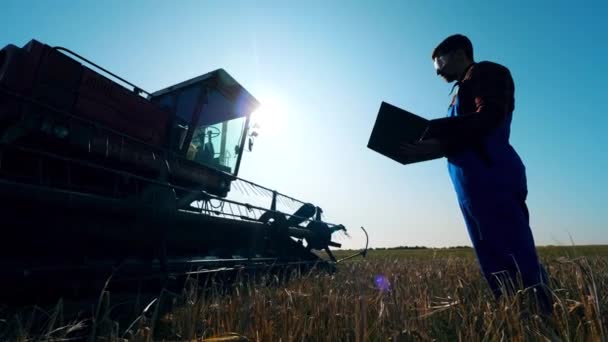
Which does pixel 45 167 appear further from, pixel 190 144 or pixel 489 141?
pixel 489 141

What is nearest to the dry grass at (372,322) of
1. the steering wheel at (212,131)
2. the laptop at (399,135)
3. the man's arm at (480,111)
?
the man's arm at (480,111)

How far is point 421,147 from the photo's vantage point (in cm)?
221

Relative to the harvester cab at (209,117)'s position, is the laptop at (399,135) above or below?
below

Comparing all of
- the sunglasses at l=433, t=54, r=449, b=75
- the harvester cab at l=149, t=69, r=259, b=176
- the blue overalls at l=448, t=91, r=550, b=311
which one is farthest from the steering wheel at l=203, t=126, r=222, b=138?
the blue overalls at l=448, t=91, r=550, b=311

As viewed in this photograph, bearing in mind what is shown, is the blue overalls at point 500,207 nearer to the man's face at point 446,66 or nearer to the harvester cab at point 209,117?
the man's face at point 446,66

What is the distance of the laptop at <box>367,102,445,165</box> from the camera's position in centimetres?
224

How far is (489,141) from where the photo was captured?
2.07 m

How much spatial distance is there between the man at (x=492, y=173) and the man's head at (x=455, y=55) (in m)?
0.20

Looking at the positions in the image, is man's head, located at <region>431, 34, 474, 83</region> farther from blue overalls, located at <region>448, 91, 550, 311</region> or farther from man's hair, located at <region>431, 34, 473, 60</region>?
blue overalls, located at <region>448, 91, 550, 311</region>

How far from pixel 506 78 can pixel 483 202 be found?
765 millimetres

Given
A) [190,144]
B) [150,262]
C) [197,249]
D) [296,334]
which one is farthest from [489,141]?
[190,144]

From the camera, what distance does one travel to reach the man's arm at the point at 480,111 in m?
1.98

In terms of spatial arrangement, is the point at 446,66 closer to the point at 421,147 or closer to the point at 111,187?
the point at 421,147

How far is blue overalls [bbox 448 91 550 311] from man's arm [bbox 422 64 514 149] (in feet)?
0.34
